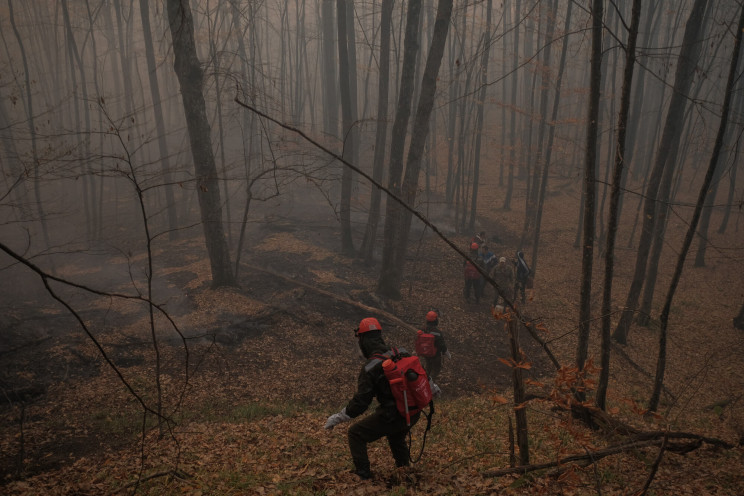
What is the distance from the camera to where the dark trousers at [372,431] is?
442 centimetres

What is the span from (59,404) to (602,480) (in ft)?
27.4

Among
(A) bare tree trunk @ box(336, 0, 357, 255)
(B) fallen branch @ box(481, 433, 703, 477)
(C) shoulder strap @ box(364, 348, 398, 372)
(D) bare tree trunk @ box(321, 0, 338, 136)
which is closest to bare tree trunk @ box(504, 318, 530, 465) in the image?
(B) fallen branch @ box(481, 433, 703, 477)

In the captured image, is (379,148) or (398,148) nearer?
(398,148)

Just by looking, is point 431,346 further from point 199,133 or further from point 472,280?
point 199,133

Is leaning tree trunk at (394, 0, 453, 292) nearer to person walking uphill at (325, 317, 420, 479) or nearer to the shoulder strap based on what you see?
person walking uphill at (325, 317, 420, 479)

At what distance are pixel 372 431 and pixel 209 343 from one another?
6466 millimetres

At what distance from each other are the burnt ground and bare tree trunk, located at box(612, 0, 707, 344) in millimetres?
3234

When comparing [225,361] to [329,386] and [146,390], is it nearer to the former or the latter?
[146,390]

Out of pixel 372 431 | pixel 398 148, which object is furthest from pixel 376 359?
Answer: pixel 398 148

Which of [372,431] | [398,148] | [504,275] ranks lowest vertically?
[504,275]

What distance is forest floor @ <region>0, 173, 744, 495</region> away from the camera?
4.80 m

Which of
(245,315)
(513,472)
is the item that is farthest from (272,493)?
(245,315)

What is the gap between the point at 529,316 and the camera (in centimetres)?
1329

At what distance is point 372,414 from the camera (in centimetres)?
451
